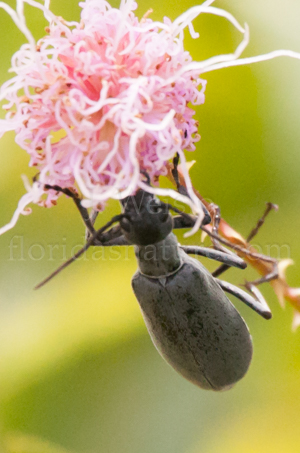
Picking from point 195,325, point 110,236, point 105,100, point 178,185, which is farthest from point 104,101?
point 195,325

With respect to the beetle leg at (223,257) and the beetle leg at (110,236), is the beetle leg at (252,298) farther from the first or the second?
the beetle leg at (110,236)

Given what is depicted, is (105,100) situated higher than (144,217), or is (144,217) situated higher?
(105,100)

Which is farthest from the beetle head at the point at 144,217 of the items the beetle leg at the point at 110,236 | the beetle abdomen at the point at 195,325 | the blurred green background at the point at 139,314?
the blurred green background at the point at 139,314

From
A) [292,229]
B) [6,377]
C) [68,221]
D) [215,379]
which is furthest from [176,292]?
[6,377]

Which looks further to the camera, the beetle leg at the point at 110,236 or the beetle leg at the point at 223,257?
the beetle leg at the point at 223,257

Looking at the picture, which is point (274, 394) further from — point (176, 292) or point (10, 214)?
point (10, 214)

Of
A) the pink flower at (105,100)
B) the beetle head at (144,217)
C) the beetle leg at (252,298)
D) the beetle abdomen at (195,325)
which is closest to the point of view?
the pink flower at (105,100)

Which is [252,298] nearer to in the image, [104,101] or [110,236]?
[110,236]

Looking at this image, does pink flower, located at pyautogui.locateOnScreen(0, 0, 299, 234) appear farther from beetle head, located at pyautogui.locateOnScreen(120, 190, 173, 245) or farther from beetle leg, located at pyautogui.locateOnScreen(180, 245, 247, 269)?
beetle leg, located at pyautogui.locateOnScreen(180, 245, 247, 269)
